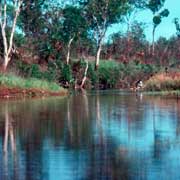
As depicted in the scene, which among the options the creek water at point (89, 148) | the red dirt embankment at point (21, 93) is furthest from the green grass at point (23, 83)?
the creek water at point (89, 148)

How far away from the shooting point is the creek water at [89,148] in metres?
9.40

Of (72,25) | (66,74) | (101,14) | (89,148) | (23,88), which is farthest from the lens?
(101,14)

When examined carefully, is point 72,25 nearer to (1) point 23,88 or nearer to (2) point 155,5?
(2) point 155,5

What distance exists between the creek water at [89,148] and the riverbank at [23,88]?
65.4 ft

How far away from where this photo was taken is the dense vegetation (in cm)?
5781

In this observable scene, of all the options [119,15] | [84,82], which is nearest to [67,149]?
[84,82]

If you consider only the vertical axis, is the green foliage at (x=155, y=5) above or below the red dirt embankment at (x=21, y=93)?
above

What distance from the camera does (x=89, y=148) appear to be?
1216 cm

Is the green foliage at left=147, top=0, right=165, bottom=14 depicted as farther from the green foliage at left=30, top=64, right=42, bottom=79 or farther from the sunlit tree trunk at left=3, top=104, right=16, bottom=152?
the sunlit tree trunk at left=3, top=104, right=16, bottom=152

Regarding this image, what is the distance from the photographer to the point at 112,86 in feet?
209

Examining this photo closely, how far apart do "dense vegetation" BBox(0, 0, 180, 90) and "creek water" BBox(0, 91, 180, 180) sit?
31011 mm

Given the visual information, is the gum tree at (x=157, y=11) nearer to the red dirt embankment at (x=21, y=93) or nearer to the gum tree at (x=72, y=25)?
the gum tree at (x=72, y=25)

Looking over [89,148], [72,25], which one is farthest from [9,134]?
[72,25]

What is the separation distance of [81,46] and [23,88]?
32354 millimetres
